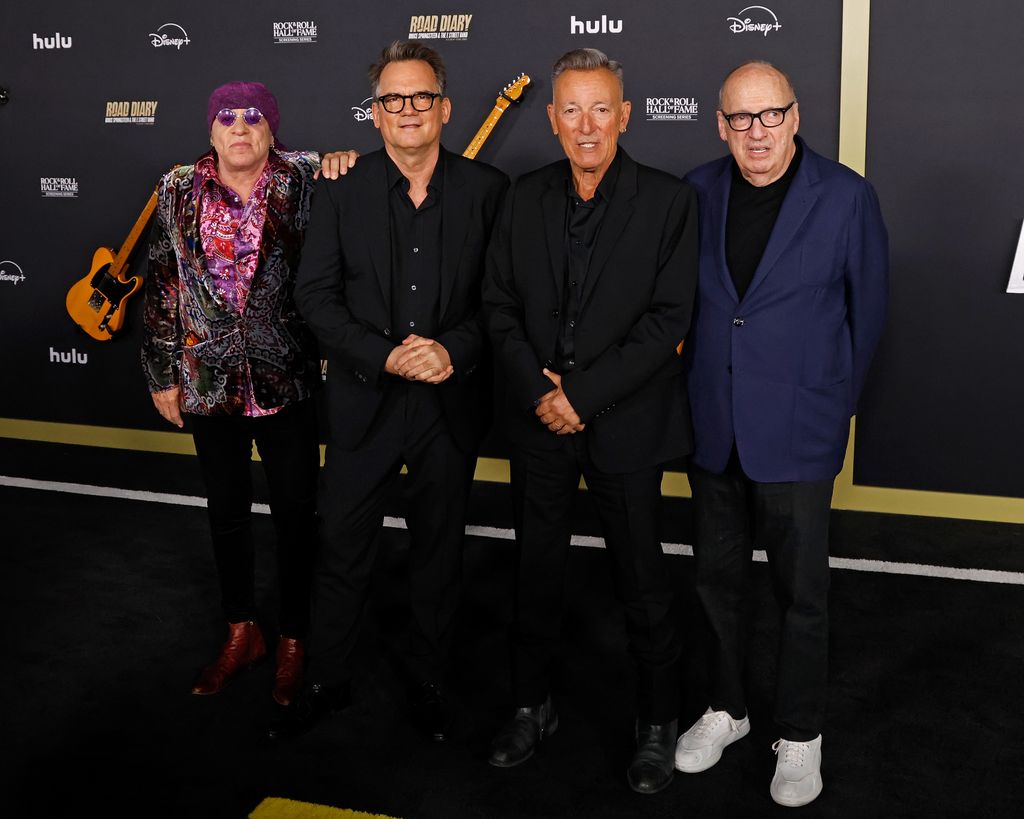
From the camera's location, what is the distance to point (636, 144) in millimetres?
4402

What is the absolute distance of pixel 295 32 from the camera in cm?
470

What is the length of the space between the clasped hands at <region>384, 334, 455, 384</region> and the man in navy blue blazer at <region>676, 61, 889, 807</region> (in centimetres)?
57

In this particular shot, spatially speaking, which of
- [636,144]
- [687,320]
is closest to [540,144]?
[636,144]

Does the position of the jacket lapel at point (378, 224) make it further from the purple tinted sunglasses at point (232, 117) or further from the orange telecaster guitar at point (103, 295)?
the orange telecaster guitar at point (103, 295)

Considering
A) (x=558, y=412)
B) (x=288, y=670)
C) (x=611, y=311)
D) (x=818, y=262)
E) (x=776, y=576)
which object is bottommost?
(x=288, y=670)

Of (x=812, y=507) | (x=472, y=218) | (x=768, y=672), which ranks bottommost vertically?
(x=768, y=672)

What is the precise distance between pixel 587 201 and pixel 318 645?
132 cm

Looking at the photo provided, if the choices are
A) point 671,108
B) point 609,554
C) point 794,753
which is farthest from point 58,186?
point 794,753

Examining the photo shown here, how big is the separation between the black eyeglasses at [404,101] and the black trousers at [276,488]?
0.84m

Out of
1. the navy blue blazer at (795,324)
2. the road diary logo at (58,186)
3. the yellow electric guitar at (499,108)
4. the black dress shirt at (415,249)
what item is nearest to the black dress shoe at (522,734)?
the navy blue blazer at (795,324)

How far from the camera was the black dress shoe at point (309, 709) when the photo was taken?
2615mm

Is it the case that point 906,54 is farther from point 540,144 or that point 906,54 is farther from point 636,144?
point 540,144

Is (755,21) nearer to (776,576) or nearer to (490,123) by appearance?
(490,123)

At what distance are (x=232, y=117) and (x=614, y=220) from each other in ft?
3.28
